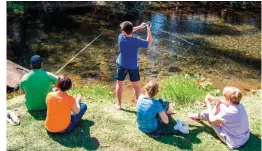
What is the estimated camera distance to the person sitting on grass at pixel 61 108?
21.7 ft

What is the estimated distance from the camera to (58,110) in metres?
6.66

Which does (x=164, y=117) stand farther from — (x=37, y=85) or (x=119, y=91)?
(x=37, y=85)

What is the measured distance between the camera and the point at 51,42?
15.0 metres

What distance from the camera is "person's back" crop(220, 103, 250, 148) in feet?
22.1

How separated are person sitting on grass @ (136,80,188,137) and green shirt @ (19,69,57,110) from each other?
186 centimetres

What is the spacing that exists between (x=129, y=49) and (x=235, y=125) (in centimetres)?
251

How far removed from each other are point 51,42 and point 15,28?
257 cm

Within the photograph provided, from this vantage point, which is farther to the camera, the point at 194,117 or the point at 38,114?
the point at 194,117

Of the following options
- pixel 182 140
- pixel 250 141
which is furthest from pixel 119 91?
pixel 250 141

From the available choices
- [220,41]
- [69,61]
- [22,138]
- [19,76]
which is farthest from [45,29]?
[22,138]

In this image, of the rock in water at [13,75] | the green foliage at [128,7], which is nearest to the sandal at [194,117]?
the rock in water at [13,75]

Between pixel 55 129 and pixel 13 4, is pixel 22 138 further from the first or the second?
pixel 13 4

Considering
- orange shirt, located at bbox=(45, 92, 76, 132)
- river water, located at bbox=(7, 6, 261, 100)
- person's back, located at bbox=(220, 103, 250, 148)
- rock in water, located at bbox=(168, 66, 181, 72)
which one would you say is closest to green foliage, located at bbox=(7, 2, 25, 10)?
river water, located at bbox=(7, 6, 261, 100)

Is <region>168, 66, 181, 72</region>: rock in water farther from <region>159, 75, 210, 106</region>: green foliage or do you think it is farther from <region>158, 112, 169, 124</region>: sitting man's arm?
<region>158, 112, 169, 124</region>: sitting man's arm
